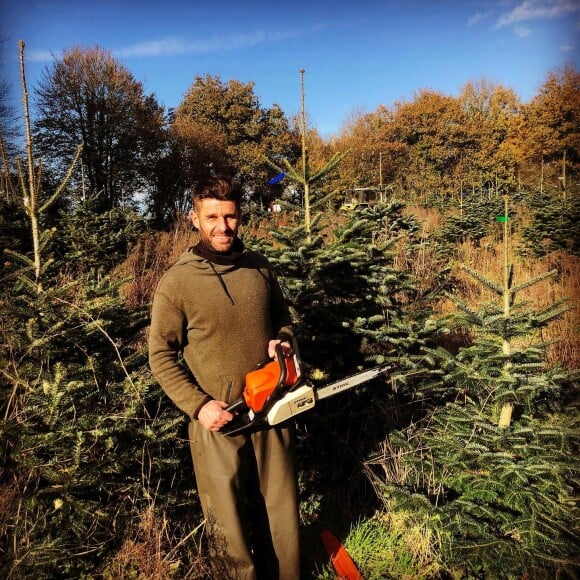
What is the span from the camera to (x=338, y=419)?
3797mm

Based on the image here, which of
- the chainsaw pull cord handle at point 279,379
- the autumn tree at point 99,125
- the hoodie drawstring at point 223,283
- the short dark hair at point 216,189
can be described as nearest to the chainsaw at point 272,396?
the chainsaw pull cord handle at point 279,379

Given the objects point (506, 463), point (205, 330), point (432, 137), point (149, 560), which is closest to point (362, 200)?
point (506, 463)

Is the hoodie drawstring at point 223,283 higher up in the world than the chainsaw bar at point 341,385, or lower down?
higher up

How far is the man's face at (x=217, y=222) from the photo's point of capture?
6.89ft

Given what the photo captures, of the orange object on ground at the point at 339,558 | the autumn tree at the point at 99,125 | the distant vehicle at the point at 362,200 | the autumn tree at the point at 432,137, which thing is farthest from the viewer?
the autumn tree at the point at 432,137

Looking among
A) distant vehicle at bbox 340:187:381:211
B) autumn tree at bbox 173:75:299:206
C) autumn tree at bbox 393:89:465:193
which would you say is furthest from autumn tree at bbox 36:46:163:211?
autumn tree at bbox 393:89:465:193

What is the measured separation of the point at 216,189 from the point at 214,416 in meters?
1.16

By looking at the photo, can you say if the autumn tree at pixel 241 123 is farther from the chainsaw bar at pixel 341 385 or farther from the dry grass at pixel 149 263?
the chainsaw bar at pixel 341 385

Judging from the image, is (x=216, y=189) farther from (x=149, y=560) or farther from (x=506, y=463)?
(x=506, y=463)

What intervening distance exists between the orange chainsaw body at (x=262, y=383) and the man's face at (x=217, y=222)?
0.68 metres

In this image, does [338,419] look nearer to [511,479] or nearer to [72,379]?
[511,479]

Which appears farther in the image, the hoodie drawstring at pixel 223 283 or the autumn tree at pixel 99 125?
the autumn tree at pixel 99 125

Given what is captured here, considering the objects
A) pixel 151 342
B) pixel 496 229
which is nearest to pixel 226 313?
pixel 151 342

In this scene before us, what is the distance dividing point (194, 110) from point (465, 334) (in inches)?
1030
